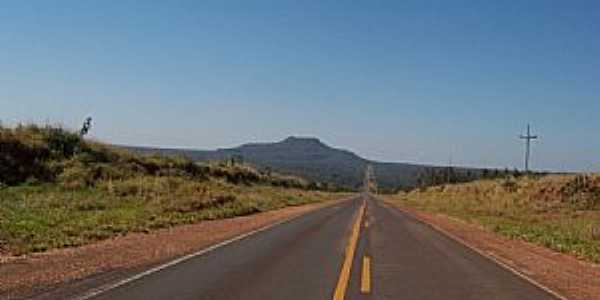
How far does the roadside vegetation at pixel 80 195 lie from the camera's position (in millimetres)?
22328

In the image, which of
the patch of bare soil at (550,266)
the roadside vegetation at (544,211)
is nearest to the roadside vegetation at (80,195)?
the patch of bare soil at (550,266)

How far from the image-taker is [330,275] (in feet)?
47.3

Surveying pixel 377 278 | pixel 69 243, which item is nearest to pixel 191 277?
pixel 377 278

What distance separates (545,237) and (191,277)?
63.0 feet

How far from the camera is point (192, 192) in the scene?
46.7m

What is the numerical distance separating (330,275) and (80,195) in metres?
26.0

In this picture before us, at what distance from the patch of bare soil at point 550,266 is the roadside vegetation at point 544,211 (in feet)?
A: 7.12

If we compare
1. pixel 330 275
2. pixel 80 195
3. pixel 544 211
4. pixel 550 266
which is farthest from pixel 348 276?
pixel 544 211

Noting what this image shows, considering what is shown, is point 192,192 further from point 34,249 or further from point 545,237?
point 34,249

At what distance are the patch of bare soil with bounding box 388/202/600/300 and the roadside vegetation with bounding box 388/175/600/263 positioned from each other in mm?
2170

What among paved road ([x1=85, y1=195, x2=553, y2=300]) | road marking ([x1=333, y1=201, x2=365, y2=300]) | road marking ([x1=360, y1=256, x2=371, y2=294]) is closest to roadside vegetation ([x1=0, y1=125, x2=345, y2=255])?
paved road ([x1=85, y1=195, x2=553, y2=300])

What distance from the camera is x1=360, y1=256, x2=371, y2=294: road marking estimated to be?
1254cm

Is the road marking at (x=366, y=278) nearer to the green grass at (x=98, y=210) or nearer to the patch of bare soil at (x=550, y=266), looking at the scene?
the patch of bare soil at (x=550, y=266)

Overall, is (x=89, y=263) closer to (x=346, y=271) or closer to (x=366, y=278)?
(x=346, y=271)
